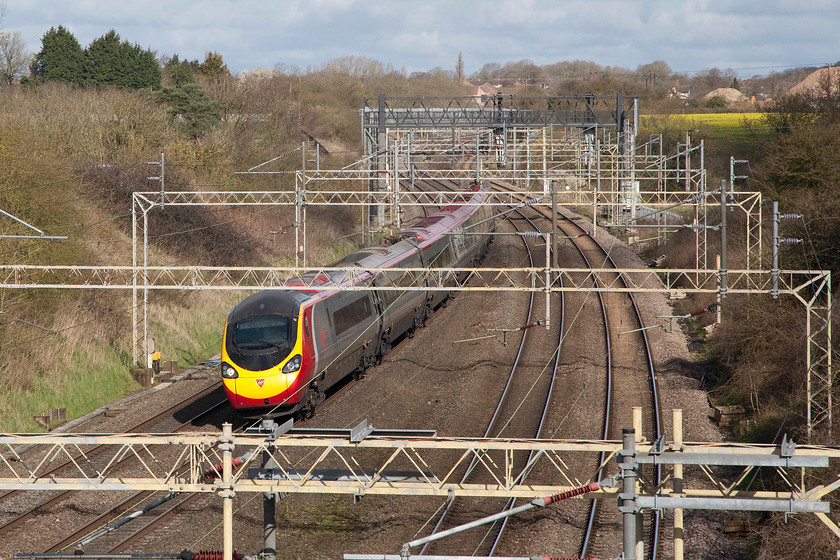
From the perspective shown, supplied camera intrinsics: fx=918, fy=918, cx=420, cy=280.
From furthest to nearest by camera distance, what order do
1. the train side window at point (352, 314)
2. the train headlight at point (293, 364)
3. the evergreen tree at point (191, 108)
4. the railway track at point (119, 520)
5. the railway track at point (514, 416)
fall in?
the evergreen tree at point (191, 108) → the train side window at point (352, 314) → the train headlight at point (293, 364) → the railway track at point (514, 416) → the railway track at point (119, 520)

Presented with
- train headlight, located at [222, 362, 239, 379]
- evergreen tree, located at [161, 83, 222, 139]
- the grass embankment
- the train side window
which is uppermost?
evergreen tree, located at [161, 83, 222, 139]

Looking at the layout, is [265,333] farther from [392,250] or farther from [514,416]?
[392,250]

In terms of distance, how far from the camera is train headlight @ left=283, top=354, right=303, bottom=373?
18281 millimetres

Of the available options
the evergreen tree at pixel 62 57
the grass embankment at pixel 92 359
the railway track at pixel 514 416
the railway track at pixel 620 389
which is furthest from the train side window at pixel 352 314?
the evergreen tree at pixel 62 57

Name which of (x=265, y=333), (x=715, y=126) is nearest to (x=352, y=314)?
(x=265, y=333)

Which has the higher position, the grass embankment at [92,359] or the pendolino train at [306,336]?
the pendolino train at [306,336]

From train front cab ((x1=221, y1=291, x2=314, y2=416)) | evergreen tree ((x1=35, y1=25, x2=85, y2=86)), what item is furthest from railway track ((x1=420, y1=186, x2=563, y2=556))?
evergreen tree ((x1=35, y1=25, x2=85, y2=86))

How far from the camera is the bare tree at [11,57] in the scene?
195ft

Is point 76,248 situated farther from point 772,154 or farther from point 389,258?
point 772,154

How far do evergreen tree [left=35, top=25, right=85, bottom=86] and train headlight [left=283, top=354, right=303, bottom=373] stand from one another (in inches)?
1886

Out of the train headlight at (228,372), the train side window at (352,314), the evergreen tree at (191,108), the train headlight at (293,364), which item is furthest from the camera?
the evergreen tree at (191,108)

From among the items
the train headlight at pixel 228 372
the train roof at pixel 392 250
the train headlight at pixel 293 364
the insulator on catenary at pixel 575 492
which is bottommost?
the train headlight at pixel 228 372

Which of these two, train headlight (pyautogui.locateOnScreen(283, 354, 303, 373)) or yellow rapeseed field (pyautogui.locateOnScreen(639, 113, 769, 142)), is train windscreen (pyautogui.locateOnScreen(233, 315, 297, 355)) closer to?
train headlight (pyautogui.locateOnScreen(283, 354, 303, 373))

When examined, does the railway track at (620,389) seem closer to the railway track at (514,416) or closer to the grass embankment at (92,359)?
the railway track at (514,416)
